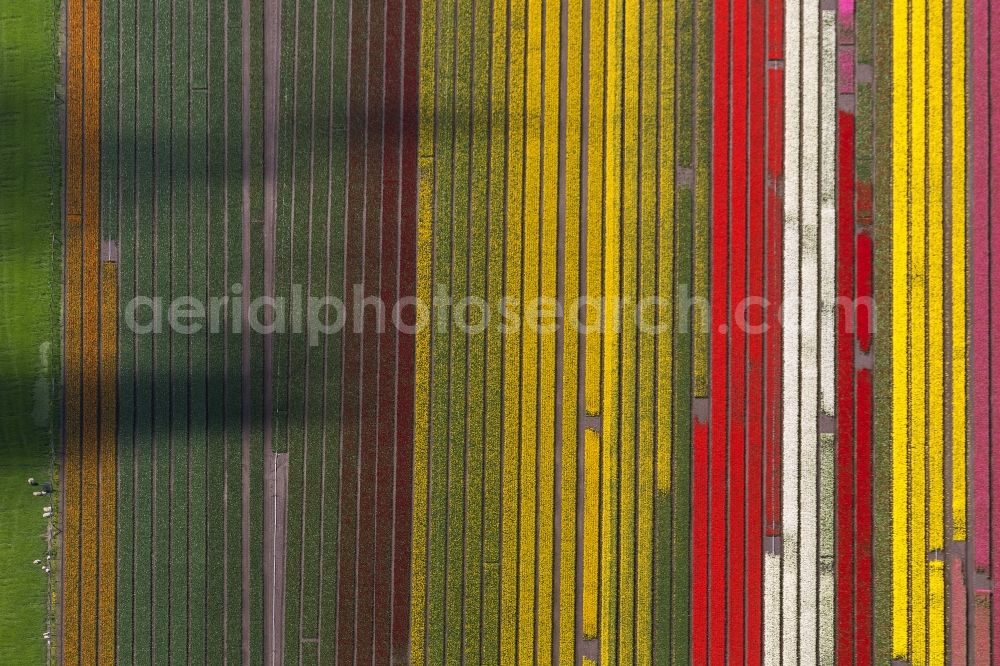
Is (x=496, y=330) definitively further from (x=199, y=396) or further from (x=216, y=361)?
(x=199, y=396)

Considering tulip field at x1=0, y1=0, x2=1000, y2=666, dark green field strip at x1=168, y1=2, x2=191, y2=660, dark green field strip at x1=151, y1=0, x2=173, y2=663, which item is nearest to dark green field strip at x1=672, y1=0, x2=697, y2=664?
tulip field at x1=0, y1=0, x2=1000, y2=666

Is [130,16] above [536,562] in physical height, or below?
above

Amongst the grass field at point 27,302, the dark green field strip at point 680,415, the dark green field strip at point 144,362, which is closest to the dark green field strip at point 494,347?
the dark green field strip at point 680,415

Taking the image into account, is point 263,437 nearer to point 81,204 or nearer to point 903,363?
point 81,204

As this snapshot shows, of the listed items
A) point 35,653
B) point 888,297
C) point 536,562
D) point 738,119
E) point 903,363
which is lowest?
point 35,653

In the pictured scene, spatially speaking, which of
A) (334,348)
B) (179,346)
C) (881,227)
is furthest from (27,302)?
(881,227)

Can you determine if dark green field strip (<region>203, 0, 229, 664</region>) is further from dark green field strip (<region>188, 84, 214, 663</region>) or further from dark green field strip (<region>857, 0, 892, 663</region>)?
dark green field strip (<region>857, 0, 892, 663</region>)

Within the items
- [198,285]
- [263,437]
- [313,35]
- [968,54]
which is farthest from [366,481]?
[968,54]
